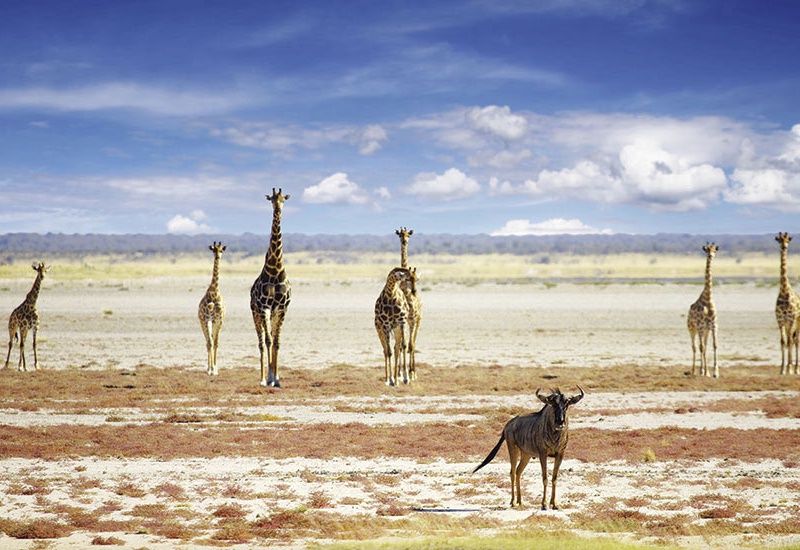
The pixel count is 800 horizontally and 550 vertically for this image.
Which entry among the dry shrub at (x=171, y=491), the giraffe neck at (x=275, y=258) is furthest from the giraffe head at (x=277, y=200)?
the dry shrub at (x=171, y=491)

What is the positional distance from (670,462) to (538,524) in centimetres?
554

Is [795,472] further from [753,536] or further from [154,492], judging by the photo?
[154,492]

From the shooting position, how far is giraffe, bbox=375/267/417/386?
91.2 feet

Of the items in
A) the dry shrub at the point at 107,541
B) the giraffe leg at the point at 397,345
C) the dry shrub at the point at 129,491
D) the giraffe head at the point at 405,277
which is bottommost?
the dry shrub at the point at 107,541

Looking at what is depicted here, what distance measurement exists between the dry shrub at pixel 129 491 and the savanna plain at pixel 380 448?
1.8 inches

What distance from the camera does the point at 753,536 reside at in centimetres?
1209

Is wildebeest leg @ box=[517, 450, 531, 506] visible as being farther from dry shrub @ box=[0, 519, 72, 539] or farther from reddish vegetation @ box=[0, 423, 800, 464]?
dry shrub @ box=[0, 519, 72, 539]

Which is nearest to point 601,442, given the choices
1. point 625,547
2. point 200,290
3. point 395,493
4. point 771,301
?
point 395,493

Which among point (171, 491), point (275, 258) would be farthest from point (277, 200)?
point (171, 491)

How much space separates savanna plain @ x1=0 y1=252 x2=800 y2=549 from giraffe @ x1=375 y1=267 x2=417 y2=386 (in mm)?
861

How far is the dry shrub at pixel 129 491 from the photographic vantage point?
1437 centimetres

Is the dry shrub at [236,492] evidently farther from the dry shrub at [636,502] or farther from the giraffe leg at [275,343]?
the giraffe leg at [275,343]

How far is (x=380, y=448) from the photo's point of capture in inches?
713

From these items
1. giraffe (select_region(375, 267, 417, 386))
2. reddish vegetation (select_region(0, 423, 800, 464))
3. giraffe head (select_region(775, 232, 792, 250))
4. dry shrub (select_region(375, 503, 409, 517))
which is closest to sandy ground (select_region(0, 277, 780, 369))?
giraffe head (select_region(775, 232, 792, 250))
